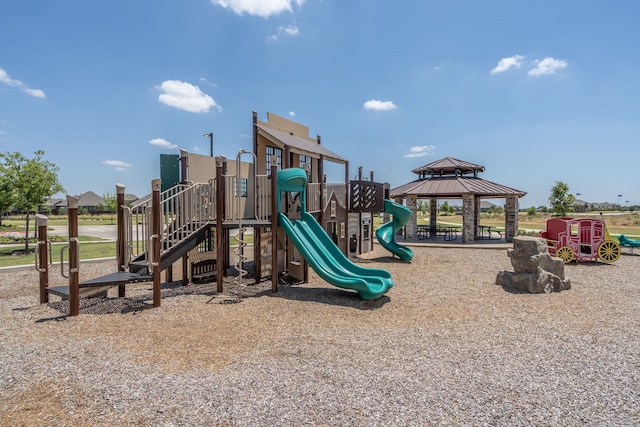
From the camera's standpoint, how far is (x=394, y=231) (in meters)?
16.9

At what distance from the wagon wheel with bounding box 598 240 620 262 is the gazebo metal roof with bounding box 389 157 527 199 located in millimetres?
8903

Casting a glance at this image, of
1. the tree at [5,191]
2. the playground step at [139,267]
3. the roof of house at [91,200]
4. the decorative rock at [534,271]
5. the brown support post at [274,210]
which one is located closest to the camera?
the playground step at [139,267]

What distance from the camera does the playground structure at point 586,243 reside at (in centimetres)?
1441

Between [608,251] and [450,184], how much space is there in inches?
433

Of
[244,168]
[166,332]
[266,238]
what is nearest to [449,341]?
[166,332]

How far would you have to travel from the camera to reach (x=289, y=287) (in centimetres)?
1012

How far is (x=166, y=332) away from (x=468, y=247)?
18511 mm

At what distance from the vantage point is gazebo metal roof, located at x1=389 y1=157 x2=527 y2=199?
23406 millimetres

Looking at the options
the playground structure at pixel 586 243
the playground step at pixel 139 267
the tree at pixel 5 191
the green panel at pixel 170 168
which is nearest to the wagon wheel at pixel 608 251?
the playground structure at pixel 586 243

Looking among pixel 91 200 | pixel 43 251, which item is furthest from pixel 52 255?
pixel 91 200

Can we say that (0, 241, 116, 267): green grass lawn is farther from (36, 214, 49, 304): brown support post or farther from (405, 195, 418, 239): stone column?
(405, 195, 418, 239): stone column

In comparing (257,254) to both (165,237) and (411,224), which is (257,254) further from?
(411,224)

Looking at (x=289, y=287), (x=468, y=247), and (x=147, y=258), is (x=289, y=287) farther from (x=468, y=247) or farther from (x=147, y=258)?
(x=468, y=247)

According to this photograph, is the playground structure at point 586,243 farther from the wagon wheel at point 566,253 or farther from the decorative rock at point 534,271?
the decorative rock at point 534,271
